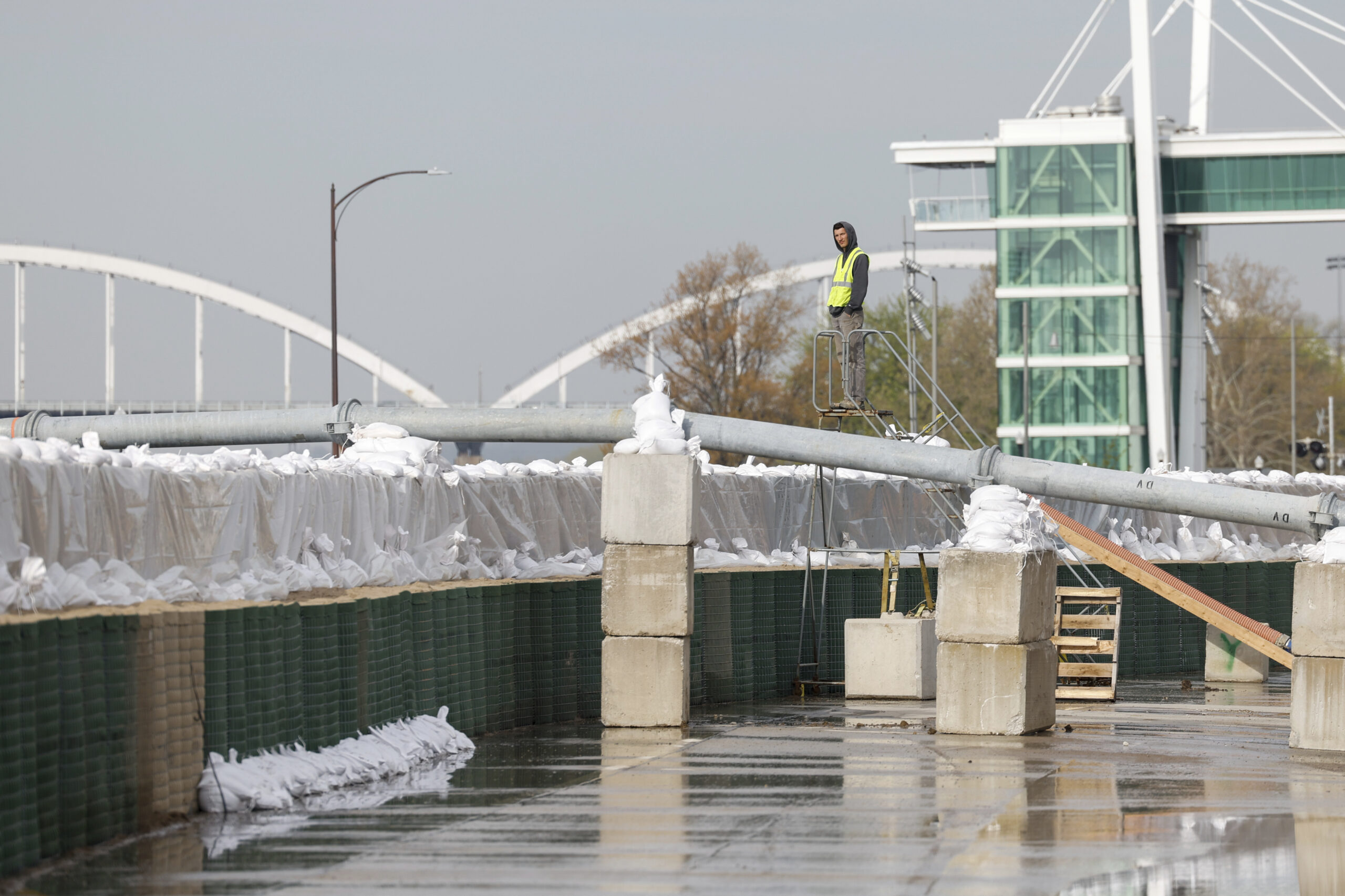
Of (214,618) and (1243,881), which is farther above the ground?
(214,618)

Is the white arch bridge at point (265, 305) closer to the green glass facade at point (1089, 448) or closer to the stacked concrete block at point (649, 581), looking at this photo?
the green glass facade at point (1089, 448)

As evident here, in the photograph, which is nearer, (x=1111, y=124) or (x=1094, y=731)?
(x=1094, y=731)

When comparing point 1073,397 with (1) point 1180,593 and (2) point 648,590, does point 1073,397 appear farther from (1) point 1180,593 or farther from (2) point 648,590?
(2) point 648,590

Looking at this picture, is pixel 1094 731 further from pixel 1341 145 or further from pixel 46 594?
pixel 1341 145

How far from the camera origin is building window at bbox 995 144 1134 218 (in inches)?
3305

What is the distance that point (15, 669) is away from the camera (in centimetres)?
1034

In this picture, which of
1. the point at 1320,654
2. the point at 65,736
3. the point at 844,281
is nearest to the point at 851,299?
the point at 844,281

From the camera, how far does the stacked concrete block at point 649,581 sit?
1775cm

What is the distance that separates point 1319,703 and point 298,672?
909 cm

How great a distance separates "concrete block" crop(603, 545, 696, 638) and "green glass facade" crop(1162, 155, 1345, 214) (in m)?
74.9

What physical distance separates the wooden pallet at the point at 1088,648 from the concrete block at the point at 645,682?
6.00 m

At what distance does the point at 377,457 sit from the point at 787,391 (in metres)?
71.2

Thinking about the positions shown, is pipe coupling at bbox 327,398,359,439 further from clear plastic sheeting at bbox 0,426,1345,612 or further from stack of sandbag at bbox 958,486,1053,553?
stack of sandbag at bbox 958,486,1053,553

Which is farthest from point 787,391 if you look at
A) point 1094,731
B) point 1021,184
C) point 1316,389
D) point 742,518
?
point 1094,731
